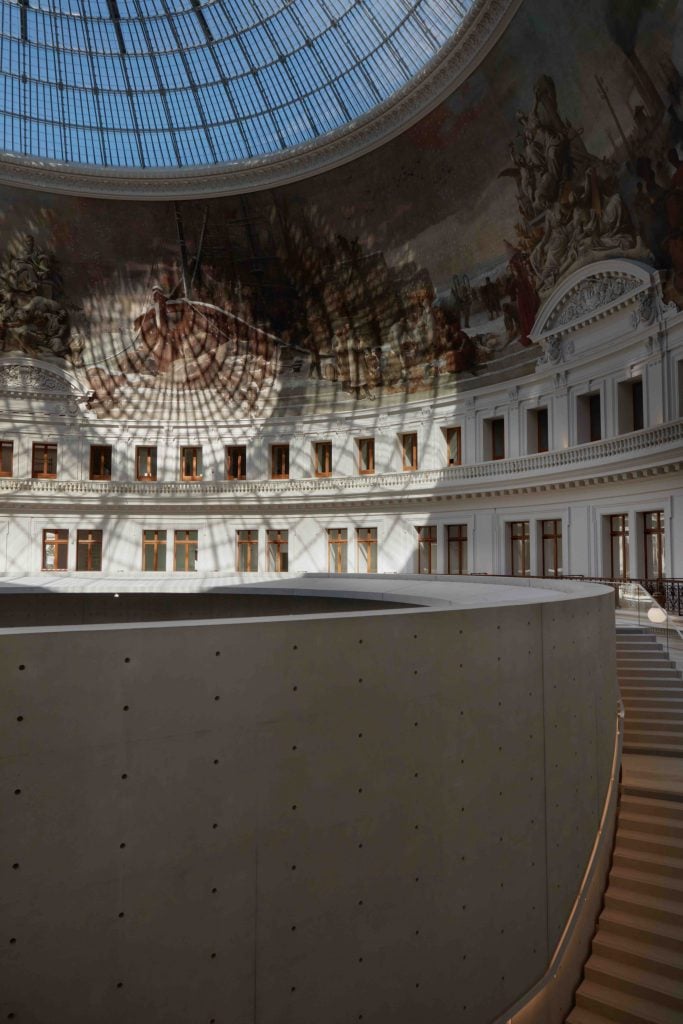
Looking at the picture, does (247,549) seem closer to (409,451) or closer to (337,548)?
(337,548)

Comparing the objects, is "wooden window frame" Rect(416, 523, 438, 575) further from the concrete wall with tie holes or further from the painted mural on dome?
the concrete wall with tie holes

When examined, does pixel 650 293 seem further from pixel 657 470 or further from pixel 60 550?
pixel 60 550

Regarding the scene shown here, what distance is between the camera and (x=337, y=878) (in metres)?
5.65

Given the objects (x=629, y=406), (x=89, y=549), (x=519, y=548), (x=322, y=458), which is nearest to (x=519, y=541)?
(x=519, y=548)

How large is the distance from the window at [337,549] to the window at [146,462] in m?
9.95

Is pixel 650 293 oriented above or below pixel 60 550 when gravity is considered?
above

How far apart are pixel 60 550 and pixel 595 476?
25.7m

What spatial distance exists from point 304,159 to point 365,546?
57.1 feet

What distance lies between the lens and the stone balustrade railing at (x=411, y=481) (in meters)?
24.8

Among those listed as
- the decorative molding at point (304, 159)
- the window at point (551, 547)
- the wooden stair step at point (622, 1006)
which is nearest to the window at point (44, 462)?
the decorative molding at point (304, 159)

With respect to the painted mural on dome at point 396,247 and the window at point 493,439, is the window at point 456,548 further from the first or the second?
the painted mural on dome at point 396,247

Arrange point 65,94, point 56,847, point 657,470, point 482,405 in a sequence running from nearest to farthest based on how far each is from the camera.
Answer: point 56,847, point 657,470, point 482,405, point 65,94

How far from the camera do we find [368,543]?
3628cm

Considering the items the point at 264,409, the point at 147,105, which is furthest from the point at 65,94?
the point at 264,409
